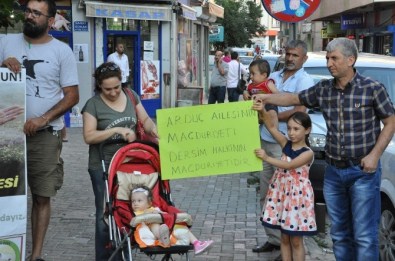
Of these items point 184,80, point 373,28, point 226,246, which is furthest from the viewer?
point 373,28

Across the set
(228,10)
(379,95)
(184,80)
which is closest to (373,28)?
(184,80)

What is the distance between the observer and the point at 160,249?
4.05m

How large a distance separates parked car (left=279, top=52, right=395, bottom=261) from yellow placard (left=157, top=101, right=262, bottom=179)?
1247mm

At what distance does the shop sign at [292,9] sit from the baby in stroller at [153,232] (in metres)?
3.25

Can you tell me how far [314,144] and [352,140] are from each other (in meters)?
2.55

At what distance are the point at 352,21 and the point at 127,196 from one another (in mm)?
27724

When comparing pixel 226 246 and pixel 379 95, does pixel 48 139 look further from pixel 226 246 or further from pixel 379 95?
pixel 379 95

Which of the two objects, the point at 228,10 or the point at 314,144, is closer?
the point at 314,144

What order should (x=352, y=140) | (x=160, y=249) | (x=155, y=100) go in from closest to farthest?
(x=160, y=249), (x=352, y=140), (x=155, y=100)

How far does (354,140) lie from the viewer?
14.3ft

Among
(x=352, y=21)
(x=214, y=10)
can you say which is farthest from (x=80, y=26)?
(x=352, y=21)

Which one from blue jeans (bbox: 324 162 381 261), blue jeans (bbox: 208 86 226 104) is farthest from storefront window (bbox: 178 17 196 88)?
blue jeans (bbox: 324 162 381 261)

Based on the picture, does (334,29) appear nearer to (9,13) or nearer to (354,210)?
(9,13)

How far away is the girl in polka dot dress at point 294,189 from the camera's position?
15.5 feet
